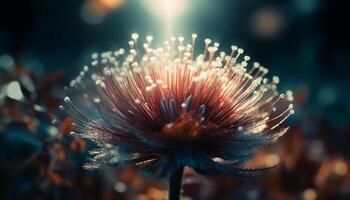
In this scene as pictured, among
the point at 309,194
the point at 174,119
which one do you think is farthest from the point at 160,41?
the point at 174,119

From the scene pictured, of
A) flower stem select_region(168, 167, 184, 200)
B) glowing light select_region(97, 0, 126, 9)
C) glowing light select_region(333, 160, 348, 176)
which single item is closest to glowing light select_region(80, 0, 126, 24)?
glowing light select_region(97, 0, 126, 9)

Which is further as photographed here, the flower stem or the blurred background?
the blurred background

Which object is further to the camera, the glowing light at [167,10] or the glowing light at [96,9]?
the glowing light at [96,9]

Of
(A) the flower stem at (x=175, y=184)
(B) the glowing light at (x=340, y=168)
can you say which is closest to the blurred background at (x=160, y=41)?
(B) the glowing light at (x=340, y=168)

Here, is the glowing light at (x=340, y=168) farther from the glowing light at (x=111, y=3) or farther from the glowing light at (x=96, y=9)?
the glowing light at (x=96, y=9)


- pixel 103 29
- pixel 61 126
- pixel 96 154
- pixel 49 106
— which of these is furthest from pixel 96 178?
pixel 103 29

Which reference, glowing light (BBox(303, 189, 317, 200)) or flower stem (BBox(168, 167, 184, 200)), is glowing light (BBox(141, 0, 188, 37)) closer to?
glowing light (BBox(303, 189, 317, 200))
